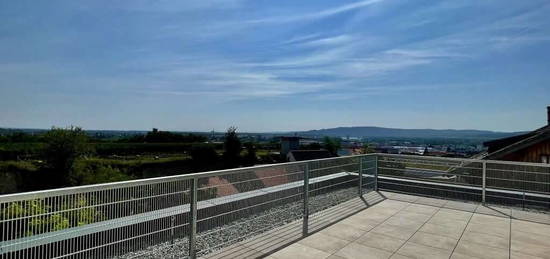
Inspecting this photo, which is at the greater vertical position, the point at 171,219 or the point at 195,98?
the point at 195,98

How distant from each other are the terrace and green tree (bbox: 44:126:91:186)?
2135 cm

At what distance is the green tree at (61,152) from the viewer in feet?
68.4

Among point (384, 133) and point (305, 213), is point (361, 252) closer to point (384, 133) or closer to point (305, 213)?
point (305, 213)

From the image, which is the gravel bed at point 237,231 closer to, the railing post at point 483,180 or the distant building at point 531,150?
the railing post at point 483,180

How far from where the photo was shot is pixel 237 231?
351 centimetres

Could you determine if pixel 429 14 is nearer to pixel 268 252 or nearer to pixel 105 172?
pixel 268 252

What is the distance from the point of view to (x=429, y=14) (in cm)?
820

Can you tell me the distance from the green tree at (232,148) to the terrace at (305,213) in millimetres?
29945

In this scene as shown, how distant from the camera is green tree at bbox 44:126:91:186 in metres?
20.9

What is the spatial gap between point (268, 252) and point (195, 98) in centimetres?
3466

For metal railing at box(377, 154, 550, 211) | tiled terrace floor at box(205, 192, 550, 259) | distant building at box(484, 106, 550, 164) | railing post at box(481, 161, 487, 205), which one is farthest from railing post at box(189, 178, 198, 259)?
distant building at box(484, 106, 550, 164)

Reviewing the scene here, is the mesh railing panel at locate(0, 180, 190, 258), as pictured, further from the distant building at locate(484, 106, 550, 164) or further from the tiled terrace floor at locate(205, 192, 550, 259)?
the distant building at locate(484, 106, 550, 164)

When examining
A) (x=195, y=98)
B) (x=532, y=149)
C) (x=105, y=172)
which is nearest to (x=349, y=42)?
(x=532, y=149)

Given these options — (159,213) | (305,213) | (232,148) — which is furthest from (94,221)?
(232,148)
